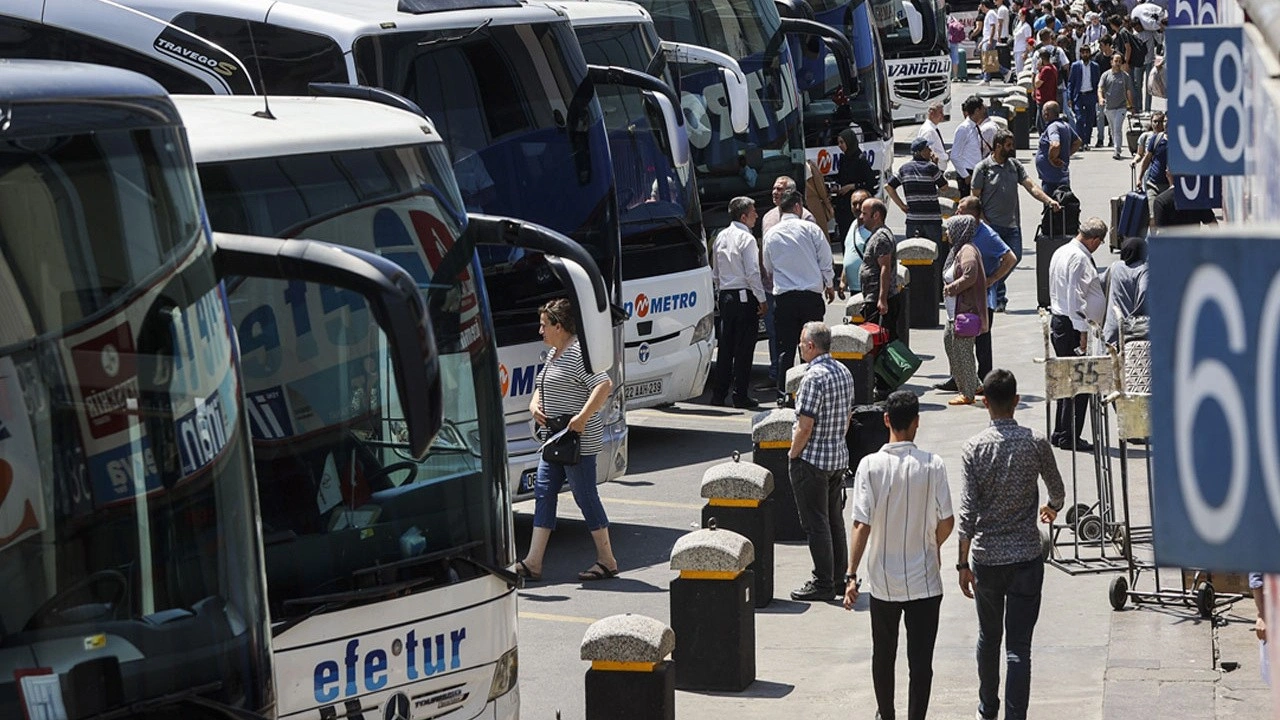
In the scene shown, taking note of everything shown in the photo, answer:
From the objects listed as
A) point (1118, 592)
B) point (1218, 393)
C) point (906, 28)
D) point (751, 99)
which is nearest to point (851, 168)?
point (751, 99)

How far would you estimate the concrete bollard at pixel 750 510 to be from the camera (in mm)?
12078

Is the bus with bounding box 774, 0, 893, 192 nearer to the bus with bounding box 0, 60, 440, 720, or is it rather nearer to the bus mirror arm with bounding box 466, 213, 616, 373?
the bus mirror arm with bounding box 466, 213, 616, 373

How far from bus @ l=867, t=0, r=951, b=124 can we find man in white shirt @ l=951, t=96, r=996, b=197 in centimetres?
1012

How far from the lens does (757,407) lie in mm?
18094

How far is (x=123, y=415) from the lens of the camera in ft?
17.3

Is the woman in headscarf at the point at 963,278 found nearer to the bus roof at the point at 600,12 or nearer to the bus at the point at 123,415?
the bus roof at the point at 600,12

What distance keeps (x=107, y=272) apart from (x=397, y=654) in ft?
7.77

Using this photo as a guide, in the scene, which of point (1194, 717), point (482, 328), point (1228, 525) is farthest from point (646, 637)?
point (1228, 525)

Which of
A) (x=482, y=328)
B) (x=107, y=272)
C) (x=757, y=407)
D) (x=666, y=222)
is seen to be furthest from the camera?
(x=757, y=407)

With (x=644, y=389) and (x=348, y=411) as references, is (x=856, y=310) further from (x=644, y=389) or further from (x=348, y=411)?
(x=348, y=411)

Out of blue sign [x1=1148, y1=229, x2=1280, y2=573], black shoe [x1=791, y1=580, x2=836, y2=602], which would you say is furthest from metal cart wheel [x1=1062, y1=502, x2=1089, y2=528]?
blue sign [x1=1148, y1=229, x2=1280, y2=573]

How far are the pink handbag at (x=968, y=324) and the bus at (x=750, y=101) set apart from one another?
3.72 meters

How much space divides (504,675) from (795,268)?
9425 mm

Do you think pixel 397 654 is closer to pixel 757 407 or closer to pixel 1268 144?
pixel 1268 144
